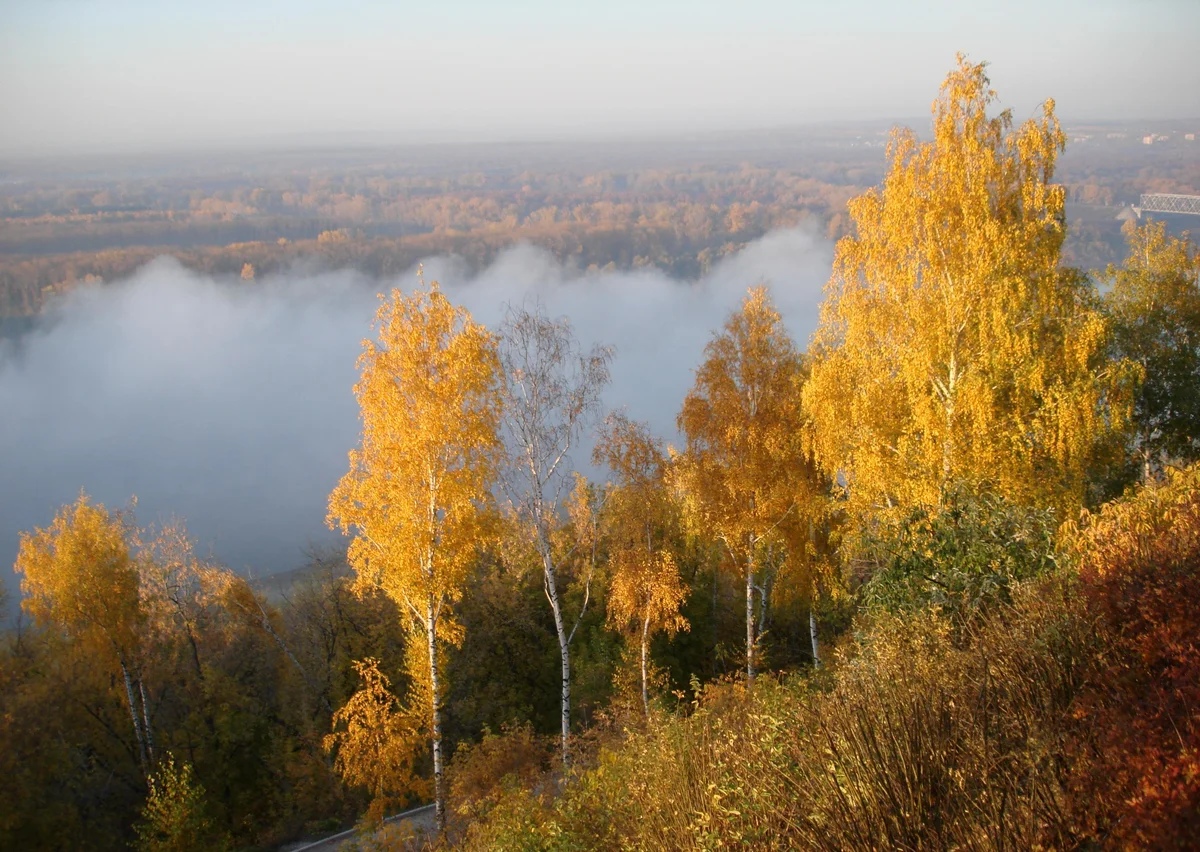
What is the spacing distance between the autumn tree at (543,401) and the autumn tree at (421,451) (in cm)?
113

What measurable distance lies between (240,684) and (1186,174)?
44.5 metres

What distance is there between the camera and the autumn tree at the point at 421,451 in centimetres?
1352

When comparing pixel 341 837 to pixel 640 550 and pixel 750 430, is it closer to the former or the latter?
pixel 640 550

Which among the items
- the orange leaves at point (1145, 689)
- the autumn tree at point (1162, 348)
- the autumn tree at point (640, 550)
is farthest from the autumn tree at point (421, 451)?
the autumn tree at point (1162, 348)

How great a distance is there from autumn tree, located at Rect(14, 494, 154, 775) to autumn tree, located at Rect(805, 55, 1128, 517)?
1757cm

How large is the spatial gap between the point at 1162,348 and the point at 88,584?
25.9m

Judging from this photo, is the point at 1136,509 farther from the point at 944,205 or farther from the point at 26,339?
the point at 26,339

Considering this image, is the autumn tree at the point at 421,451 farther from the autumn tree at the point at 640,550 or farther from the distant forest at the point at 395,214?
the distant forest at the point at 395,214

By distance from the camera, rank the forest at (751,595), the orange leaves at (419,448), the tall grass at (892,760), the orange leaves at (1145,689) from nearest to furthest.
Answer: the orange leaves at (1145,689), the tall grass at (892,760), the forest at (751,595), the orange leaves at (419,448)

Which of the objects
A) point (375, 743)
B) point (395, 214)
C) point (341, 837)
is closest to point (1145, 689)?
point (375, 743)

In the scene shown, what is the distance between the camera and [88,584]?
1920 cm

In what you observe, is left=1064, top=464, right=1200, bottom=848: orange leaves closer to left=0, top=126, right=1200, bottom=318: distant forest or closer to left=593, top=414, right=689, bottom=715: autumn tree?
left=593, top=414, right=689, bottom=715: autumn tree

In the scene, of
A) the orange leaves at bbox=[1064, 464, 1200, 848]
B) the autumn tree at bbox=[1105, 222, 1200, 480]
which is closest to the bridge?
the autumn tree at bbox=[1105, 222, 1200, 480]

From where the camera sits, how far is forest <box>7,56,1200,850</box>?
234 inches
